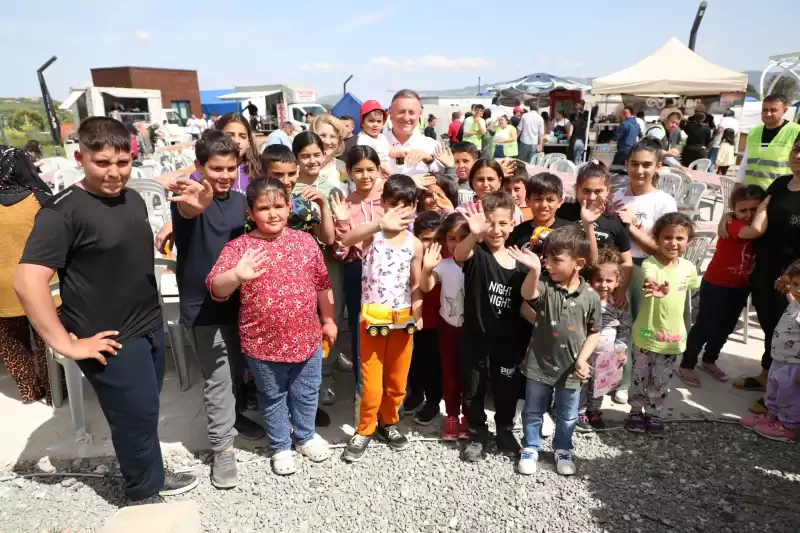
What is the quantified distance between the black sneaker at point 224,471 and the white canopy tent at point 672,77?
417 inches

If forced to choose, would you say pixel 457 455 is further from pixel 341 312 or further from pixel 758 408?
pixel 758 408

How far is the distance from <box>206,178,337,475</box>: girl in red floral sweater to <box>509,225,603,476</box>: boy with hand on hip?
1083 millimetres

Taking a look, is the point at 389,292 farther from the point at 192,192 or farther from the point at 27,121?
the point at 27,121

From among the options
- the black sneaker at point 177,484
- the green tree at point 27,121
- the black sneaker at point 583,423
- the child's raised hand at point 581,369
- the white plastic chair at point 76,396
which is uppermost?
the green tree at point 27,121

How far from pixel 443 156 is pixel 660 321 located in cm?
186

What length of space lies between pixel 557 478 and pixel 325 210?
1.95 meters

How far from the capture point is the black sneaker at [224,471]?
8.55 ft

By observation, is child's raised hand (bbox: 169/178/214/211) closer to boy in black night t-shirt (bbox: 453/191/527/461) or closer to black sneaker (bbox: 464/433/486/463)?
boy in black night t-shirt (bbox: 453/191/527/461)

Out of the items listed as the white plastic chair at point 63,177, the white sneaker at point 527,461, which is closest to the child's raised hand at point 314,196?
the white sneaker at point 527,461

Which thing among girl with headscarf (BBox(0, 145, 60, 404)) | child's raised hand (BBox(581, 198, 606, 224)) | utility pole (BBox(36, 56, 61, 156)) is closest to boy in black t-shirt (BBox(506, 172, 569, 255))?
child's raised hand (BBox(581, 198, 606, 224))

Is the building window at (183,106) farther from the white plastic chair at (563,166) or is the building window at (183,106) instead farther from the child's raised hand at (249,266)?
the child's raised hand at (249,266)

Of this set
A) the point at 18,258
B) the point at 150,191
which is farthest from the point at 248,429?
the point at 150,191

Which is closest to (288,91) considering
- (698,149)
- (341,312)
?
(698,149)

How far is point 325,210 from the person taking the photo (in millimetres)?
2756
